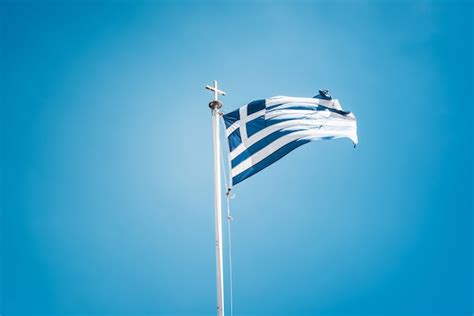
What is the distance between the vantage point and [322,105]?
1191 cm

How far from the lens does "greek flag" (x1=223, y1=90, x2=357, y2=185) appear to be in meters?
10.7

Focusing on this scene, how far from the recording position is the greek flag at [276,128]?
10.7 m

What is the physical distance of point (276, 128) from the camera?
1102 cm

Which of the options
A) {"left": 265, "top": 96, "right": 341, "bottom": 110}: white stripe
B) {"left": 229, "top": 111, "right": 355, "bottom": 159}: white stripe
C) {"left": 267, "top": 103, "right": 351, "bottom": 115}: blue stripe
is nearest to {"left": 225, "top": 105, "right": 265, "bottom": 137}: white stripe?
{"left": 267, "top": 103, "right": 351, "bottom": 115}: blue stripe

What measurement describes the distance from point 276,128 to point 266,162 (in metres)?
Result: 1.19

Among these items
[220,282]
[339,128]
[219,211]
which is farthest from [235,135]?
[220,282]

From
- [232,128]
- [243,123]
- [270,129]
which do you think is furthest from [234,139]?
[270,129]

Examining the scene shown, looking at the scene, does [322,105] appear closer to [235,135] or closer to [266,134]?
[266,134]

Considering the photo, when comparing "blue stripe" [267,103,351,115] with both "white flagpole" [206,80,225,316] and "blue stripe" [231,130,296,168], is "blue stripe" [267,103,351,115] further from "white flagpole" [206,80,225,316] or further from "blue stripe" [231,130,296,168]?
"white flagpole" [206,80,225,316]

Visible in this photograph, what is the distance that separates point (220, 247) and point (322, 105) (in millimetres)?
5899

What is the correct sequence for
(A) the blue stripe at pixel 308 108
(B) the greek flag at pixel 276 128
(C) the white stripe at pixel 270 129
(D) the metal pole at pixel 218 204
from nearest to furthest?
1. (D) the metal pole at pixel 218 204
2. (B) the greek flag at pixel 276 128
3. (C) the white stripe at pixel 270 129
4. (A) the blue stripe at pixel 308 108

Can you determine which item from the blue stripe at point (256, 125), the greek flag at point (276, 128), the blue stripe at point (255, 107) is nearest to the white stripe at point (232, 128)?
the greek flag at point (276, 128)

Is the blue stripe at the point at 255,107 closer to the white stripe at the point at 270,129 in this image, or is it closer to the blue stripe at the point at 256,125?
the blue stripe at the point at 256,125

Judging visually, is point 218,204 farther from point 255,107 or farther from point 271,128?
point 255,107
